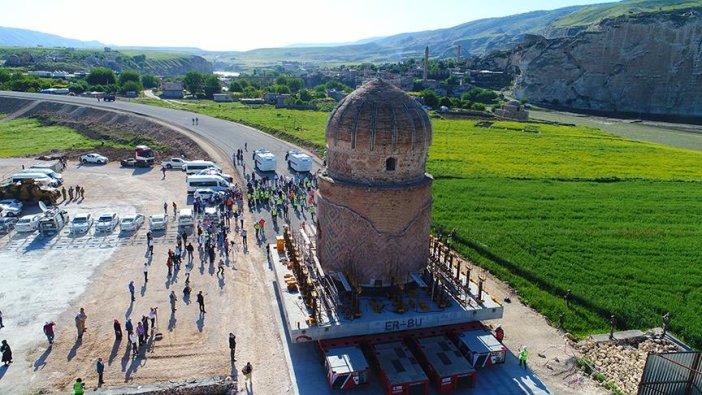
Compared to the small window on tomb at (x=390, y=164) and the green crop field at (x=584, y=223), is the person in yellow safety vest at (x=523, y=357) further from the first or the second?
the small window on tomb at (x=390, y=164)

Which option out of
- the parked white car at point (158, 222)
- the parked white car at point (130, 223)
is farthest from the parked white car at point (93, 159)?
the parked white car at point (158, 222)

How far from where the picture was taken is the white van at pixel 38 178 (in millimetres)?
40028

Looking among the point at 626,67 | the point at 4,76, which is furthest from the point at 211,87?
the point at 626,67

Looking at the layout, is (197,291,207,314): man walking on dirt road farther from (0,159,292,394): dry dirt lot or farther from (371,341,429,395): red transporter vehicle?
(371,341,429,395): red transporter vehicle

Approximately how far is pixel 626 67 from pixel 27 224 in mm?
140982

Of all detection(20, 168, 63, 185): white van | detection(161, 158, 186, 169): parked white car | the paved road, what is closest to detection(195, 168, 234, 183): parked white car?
the paved road

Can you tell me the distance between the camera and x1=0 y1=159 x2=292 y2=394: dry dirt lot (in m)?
19.1

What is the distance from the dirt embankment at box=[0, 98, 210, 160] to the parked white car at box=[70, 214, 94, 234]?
75.0 ft

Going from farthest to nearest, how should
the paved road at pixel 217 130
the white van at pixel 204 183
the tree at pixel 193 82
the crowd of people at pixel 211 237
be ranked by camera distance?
the tree at pixel 193 82
the paved road at pixel 217 130
the white van at pixel 204 183
the crowd of people at pixel 211 237

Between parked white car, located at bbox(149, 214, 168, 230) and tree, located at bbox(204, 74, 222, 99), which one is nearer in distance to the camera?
parked white car, located at bbox(149, 214, 168, 230)

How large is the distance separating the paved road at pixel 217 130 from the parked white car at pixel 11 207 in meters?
19.8

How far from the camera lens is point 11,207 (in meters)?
36.1

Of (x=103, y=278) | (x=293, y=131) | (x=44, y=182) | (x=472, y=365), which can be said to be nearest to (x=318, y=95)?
(x=293, y=131)

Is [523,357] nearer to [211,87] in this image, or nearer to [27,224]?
[27,224]
